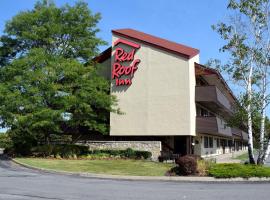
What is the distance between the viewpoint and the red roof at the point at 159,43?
3288 centimetres

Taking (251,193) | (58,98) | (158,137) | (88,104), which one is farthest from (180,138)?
(251,193)

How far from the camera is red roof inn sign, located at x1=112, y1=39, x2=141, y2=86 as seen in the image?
34562 millimetres

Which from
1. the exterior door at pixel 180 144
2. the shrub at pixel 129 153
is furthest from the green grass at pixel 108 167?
the exterior door at pixel 180 144

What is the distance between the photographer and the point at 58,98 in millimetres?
29969

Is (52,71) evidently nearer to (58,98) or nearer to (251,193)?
(58,98)

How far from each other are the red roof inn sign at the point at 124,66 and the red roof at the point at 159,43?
2.03 feet

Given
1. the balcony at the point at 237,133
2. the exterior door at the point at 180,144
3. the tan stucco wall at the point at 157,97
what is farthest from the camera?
the balcony at the point at 237,133

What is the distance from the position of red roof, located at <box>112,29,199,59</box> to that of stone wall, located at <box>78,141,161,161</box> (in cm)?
707

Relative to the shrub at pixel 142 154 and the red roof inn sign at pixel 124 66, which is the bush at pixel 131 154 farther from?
the red roof inn sign at pixel 124 66

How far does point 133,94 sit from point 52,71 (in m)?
7.28

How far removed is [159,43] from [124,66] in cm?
340

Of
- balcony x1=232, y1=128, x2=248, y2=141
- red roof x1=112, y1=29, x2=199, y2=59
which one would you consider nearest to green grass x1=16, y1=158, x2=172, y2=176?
red roof x1=112, y1=29, x2=199, y2=59

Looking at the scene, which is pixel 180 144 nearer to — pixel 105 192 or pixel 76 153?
pixel 76 153

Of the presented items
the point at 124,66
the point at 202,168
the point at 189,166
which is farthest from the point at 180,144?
the point at 189,166
